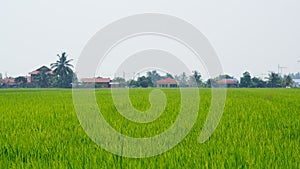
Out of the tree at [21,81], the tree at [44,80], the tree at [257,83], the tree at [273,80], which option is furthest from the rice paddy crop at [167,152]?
the tree at [273,80]

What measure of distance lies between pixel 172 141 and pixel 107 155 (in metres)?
0.62

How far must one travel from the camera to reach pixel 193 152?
7.14ft

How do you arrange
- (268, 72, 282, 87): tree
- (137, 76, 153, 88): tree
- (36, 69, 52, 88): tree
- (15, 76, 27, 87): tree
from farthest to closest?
(268, 72, 282, 87): tree, (15, 76, 27, 87): tree, (36, 69, 52, 88): tree, (137, 76, 153, 88): tree

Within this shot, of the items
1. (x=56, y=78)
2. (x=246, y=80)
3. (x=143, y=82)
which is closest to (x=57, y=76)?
(x=56, y=78)

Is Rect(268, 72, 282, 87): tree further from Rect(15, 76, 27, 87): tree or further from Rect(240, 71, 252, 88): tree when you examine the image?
Rect(15, 76, 27, 87): tree

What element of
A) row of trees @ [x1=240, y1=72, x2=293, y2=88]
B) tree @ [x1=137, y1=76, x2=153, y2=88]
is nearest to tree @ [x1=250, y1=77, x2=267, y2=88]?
row of trees @ [x1=240, y1=72, x2=293, y2=88]

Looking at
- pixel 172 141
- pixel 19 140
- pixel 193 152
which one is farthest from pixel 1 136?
pixel 193 152

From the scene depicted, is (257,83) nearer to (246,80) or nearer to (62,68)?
(246,80)

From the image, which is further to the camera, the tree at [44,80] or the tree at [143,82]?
the tree at [44,80]

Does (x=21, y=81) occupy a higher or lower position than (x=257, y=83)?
higher

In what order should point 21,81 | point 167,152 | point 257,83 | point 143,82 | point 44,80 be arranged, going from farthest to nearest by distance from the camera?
1. point 257,83
2. point 21,81
3. point 44,80
4. point 143,82
5. point 167,152

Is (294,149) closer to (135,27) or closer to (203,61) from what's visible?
(203,61)

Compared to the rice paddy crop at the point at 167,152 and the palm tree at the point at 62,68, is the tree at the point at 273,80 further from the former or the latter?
the rice paddy crop at the point at 167,152

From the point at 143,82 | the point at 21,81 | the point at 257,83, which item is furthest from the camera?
the point at 257,83
